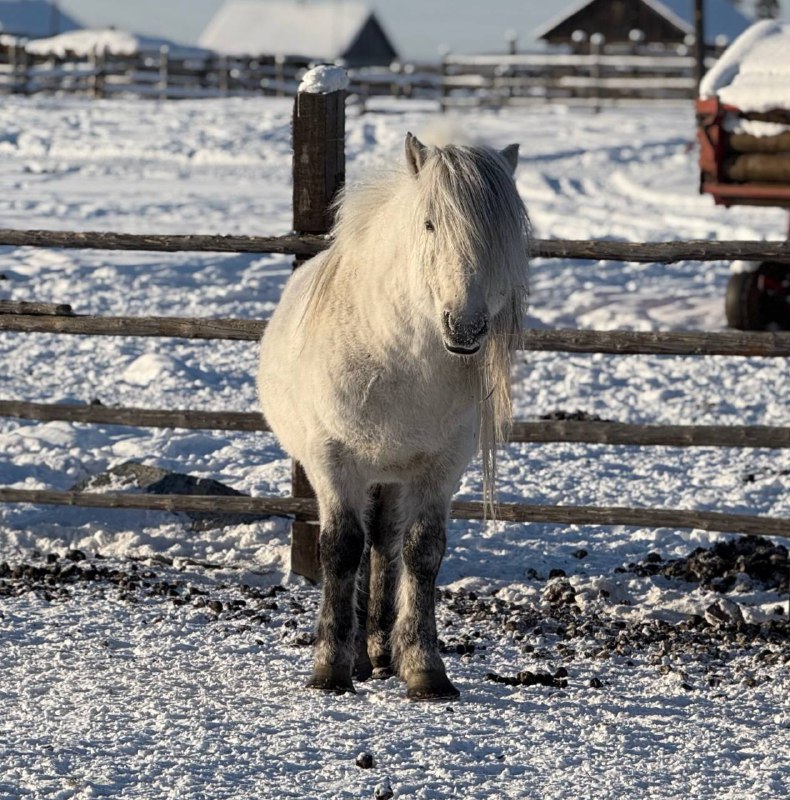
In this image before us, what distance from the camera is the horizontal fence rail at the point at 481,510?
5.65m

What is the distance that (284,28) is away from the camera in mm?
58125

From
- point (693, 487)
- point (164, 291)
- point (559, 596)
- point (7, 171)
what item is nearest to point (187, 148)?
point (7, 171)

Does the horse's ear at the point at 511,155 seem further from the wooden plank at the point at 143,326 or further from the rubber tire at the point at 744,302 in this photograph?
the rubber tire at the point at 744,302

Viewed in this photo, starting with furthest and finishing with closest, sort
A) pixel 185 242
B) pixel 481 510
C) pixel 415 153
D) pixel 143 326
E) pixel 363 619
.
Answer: pixel 143 326, pixel 185 242, pixel 481 510, pixel 363 619, pixel 415 153

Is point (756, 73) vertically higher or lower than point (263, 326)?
higher

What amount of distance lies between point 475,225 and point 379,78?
27594 millimetres

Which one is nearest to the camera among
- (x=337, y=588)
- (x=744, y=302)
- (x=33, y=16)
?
(x=337, y=588)

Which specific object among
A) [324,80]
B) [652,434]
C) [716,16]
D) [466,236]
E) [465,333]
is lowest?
[652,434]

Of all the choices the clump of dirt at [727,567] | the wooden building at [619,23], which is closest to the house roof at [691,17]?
the wooden building at [619,23]

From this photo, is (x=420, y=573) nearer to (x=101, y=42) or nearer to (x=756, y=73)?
(x=756, y=73)

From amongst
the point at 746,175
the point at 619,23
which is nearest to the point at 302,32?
the point at 619,23

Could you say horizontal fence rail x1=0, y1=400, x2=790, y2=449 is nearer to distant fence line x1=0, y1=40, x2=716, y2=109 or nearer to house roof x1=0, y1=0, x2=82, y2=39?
distant fence line x1=0, y1=40, x2=716, y2=109

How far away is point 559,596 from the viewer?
5.66 m

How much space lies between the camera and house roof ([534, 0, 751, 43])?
45.9 m
